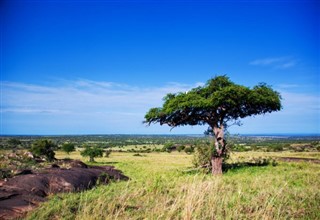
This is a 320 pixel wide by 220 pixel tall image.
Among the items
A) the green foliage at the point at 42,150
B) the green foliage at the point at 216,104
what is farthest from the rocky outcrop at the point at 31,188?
the green foliage at the point at 42,150

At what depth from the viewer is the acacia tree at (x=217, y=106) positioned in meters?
22.5

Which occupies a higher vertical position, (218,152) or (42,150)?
(218,152)

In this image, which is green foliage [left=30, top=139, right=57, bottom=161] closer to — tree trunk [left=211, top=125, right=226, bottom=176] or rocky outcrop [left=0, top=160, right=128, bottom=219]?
rocky outcrop [left=0, top=160, right=128, bottom=219]

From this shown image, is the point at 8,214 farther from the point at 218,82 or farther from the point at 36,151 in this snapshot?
the point at 36,151

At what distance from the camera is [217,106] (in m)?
23.4

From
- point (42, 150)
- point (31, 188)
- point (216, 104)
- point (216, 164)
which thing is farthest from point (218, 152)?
point (42, 150)

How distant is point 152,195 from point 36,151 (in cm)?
3515

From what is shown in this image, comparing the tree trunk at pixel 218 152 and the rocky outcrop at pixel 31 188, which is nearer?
the rocky outcrop at pixel 31 188

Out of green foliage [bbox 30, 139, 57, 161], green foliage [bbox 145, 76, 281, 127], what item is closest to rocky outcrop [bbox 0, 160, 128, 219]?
green foliage [bbox 145, 76, 281, 127]

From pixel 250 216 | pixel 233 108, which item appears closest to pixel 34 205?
pixel 250 216

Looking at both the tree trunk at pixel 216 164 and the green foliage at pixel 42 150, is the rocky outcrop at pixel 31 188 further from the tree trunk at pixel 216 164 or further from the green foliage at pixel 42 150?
the green foliage at pixel 42 150

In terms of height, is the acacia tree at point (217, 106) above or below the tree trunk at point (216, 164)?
above

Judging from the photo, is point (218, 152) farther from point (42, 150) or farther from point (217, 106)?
point (42, 150)

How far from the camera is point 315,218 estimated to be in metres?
8.10
